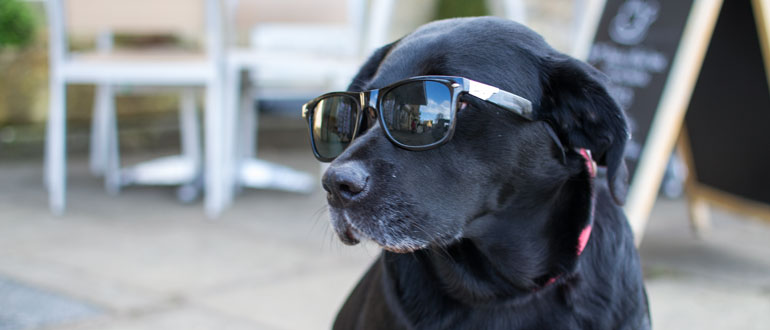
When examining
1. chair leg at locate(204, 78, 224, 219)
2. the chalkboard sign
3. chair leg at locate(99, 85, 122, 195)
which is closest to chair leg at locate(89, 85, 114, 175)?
chair leg at locate(99, 85, 122, 195)

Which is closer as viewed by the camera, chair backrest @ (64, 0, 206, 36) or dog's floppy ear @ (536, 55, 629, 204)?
dog's floppy ear @ (536, 55, 629, 204)

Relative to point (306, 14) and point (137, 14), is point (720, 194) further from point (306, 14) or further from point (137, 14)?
point (137, 14)

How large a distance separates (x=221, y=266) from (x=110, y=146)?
212 centimetres

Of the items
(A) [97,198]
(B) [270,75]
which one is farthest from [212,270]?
(B) [270,75]

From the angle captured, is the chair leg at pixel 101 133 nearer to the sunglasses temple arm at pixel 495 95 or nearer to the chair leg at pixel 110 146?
the chair leg at pixel 110 146

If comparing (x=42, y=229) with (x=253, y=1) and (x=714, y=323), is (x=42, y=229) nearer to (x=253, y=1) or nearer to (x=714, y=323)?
(x=253, y=1)

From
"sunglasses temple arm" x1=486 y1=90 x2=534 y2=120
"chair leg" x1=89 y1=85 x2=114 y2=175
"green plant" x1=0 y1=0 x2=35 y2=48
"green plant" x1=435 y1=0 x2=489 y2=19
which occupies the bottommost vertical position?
"chair leg" x1=89 y1=85 x2=114 y2=175

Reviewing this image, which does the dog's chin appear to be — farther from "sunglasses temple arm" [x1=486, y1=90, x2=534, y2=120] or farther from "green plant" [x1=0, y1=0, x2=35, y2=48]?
"green plant" [x1=0, y1=0, x2=35, y2=48]

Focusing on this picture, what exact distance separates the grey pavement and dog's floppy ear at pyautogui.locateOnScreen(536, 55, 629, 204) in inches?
29.0

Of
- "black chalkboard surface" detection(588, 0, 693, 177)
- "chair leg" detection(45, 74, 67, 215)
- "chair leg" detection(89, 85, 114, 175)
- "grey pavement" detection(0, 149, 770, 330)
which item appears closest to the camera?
"grey pavement" detection(0, 149, 770, 330)

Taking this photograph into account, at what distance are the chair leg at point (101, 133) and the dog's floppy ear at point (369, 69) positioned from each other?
3530mm

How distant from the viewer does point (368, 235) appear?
60.1 inches

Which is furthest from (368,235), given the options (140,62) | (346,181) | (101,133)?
(101,133)

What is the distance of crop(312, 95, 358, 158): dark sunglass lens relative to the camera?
5.59ft
